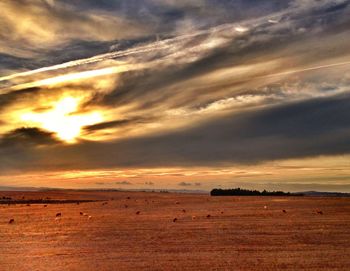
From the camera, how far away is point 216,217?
15258 mm

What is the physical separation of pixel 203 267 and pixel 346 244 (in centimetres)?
362

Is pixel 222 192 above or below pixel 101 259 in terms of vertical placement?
above

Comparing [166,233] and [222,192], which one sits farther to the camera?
[222,192]

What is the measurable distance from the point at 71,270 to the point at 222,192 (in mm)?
24608

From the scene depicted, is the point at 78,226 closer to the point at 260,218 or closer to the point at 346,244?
the point at 260,218

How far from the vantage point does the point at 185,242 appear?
10.5 metres

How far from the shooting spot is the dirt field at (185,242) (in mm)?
8367

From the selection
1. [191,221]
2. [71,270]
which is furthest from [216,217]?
[71,270]

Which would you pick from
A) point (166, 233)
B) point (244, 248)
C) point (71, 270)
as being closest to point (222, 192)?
point (166, 233)

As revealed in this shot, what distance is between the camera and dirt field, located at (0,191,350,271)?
27.5 feet

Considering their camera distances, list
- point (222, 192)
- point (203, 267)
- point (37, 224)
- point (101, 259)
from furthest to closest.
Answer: point (222, 192) < point (37, 224) < point (101, 259) < point (203, 267)

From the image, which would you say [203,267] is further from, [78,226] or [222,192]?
[222,192]

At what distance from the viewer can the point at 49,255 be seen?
31.4ft

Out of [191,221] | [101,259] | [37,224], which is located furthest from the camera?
[37,224]
